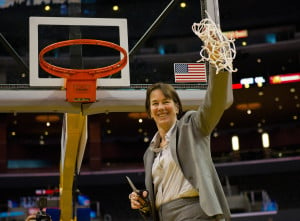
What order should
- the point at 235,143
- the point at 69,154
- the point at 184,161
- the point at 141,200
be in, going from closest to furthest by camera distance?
the point at 184,161 → the point at 141,200 → the point at 69,154 → the point at 235,143

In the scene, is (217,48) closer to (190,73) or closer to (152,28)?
(190,73)

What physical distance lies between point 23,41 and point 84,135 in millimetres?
1226

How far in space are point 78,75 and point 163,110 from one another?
2.23 meters

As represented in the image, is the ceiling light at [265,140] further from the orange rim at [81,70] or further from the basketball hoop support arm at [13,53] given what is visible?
the basketball hoop support arm at [13,53]

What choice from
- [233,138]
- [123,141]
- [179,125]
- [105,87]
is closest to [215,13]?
[105,87]

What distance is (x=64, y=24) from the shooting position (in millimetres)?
4477

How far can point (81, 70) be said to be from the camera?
429 cm

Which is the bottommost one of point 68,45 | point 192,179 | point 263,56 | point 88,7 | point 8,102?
point 192,179

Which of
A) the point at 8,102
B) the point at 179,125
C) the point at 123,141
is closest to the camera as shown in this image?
the point at 179,125

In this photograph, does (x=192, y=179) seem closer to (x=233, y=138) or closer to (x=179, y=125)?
(x=179, y=125)

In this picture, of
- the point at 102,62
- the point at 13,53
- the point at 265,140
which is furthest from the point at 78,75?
the point at 265,140

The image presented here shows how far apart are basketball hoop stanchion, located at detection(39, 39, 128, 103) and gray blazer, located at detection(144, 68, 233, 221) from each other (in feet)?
7.30

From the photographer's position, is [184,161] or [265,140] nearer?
[184,161]

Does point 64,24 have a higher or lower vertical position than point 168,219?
higher
